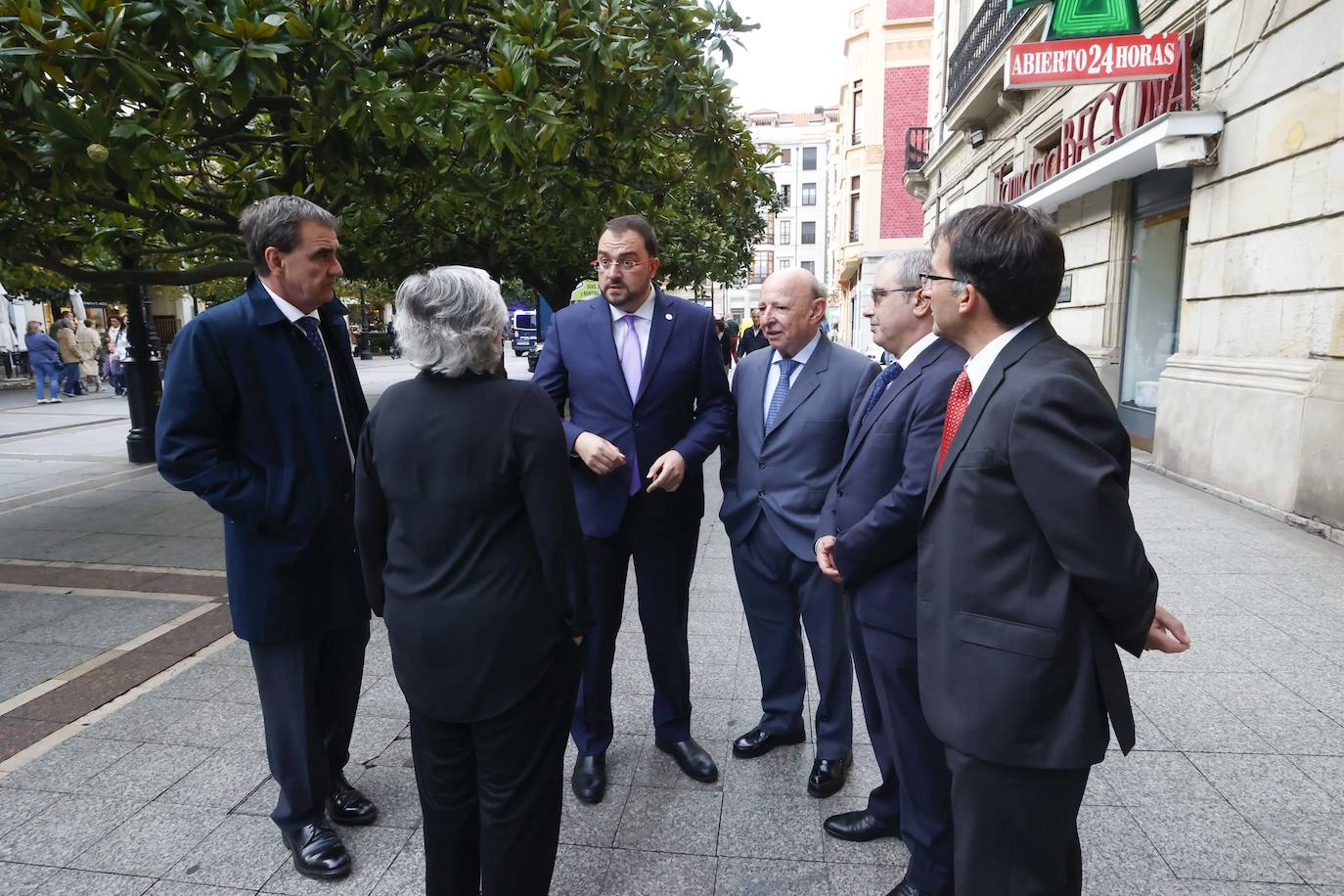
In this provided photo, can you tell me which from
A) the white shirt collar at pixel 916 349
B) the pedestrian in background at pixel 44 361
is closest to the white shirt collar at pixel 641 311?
the white shirt collar at pixel 916 349

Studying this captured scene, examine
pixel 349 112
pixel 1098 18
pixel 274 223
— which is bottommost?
pixel 274 223

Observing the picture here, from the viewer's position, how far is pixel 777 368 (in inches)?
125

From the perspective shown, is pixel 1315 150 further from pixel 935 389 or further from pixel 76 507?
pixel 76 507

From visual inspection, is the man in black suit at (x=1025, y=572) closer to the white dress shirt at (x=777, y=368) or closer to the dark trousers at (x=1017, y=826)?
the dark trousers at (x=1017, y=826)

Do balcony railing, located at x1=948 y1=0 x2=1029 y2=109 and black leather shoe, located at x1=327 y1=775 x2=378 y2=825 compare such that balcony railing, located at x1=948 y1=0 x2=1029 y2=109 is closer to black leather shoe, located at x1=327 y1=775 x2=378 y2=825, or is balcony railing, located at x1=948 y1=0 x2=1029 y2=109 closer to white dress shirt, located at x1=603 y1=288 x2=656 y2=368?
white dress shirt, located at x1=603 y1=288 x2=656 y2=368

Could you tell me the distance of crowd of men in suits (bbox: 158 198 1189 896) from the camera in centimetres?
165

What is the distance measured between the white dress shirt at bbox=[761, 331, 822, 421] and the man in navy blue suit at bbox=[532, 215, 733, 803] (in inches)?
6.7

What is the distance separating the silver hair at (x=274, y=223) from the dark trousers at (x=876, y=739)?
6.71ft

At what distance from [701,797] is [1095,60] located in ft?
27.8

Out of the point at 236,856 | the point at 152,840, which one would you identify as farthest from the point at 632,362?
the point at 152,840

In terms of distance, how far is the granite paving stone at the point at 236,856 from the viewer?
253 cm

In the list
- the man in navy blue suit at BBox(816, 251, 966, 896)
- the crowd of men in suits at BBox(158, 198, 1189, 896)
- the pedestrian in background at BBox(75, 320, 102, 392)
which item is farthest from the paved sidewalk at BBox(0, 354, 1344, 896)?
the pedestrian in background at BBox(75, 320, 102, 392)

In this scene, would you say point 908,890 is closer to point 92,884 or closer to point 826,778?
point 826,778

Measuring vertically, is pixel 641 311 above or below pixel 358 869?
above
